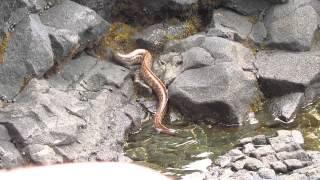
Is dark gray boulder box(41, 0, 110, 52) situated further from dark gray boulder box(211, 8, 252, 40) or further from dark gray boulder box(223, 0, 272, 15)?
dark gray boulder box(223, 0, 272, 15)

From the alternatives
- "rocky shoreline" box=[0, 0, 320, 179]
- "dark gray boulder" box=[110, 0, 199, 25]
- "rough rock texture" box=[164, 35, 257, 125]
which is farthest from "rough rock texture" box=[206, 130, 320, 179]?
"dark gray boulder" box=[110, 0, 199, 25]

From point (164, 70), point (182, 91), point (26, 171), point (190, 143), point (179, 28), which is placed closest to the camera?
point (26, 171)

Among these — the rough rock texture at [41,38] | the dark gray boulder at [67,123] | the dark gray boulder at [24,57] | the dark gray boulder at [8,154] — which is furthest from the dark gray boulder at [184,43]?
the dark gray boulder at [8,154]

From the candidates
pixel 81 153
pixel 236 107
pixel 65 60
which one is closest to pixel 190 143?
pixel 236 107

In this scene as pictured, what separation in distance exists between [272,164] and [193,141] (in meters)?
2.04

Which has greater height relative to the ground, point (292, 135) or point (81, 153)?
point (292, 135)

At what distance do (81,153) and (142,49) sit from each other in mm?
4099

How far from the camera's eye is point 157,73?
14.5m

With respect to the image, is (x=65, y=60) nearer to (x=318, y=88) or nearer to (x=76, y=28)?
(x=76, y=28)

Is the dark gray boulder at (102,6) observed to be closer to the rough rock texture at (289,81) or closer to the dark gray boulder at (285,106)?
the rough rock texture at (289,81)

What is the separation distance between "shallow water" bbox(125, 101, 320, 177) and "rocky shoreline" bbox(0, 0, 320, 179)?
21 centimetres

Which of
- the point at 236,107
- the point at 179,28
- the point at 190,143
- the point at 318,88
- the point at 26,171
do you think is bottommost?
the point at 26,171

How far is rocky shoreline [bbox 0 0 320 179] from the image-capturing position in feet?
38.0

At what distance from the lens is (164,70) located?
1444 cm
